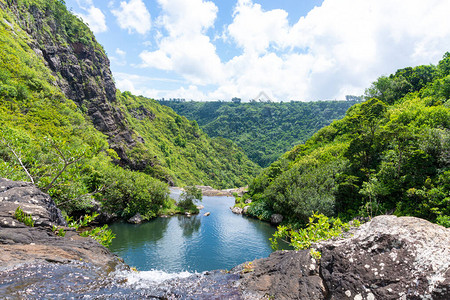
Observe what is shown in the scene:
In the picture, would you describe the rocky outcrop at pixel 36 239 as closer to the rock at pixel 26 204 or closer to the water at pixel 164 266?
the rock at pixel 26 204

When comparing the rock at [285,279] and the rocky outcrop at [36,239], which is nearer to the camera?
the rock at [285,279]

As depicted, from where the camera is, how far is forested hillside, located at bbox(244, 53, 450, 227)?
25.2 metres

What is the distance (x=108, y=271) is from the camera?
7.60 m

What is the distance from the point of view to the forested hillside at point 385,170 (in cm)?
2517

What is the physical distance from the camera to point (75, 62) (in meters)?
93.0

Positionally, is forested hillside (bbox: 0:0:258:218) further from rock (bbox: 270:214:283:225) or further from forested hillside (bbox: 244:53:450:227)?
rock (bbox: 270:214:283:225)

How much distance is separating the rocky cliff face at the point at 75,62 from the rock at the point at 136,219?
4031 centimetres

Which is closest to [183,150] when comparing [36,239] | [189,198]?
[189,198]

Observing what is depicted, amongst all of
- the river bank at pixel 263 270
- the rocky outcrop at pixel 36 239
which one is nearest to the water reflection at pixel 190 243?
the rocky outcrop at pixel 36 239

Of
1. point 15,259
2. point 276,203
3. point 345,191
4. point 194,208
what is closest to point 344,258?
point 15,259

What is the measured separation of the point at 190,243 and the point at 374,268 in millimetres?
36124

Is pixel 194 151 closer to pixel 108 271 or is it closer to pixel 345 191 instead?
pixel 345 191

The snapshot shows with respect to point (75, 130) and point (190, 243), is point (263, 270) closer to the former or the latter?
point (190, 243)

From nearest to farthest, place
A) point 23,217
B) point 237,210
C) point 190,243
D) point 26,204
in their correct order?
1. point 23,217
2. point 26,204
3. point 190,243
4. point 237,210
